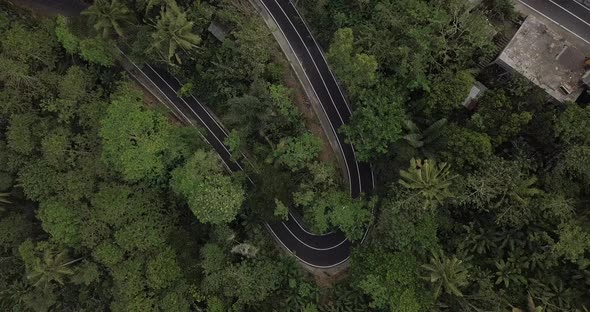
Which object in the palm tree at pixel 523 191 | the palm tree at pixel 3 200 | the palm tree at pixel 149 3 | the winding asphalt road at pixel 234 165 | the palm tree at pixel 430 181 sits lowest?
the palm tree at pixel 3 200

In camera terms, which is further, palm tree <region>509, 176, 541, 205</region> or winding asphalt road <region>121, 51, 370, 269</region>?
winding asphalt road <region>121, 51, 370, 269</region>

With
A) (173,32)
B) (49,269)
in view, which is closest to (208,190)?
(173,32)

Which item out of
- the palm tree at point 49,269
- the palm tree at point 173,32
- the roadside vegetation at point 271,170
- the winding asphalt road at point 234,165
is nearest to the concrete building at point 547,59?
the roadside vegetation at point 271,170

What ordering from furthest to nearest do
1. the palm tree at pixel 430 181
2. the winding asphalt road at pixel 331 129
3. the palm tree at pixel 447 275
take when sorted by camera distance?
the winding asphalt road at pixel 331 129
the palm tree at pixel 430 181
the palm tree at pixel 447 275

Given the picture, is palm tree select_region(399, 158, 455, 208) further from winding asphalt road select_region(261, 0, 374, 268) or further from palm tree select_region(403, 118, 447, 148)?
winding asphalt road select_region(261, 0, 374, 268)

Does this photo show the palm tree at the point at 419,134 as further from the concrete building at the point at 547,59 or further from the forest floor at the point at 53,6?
the forest floor at the point at 53,6

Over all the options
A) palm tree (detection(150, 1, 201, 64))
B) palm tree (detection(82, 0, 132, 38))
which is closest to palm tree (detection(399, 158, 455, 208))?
palm tree (detection(150, 1, 201, 64))

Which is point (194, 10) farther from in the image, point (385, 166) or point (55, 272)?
point (55, 272)
